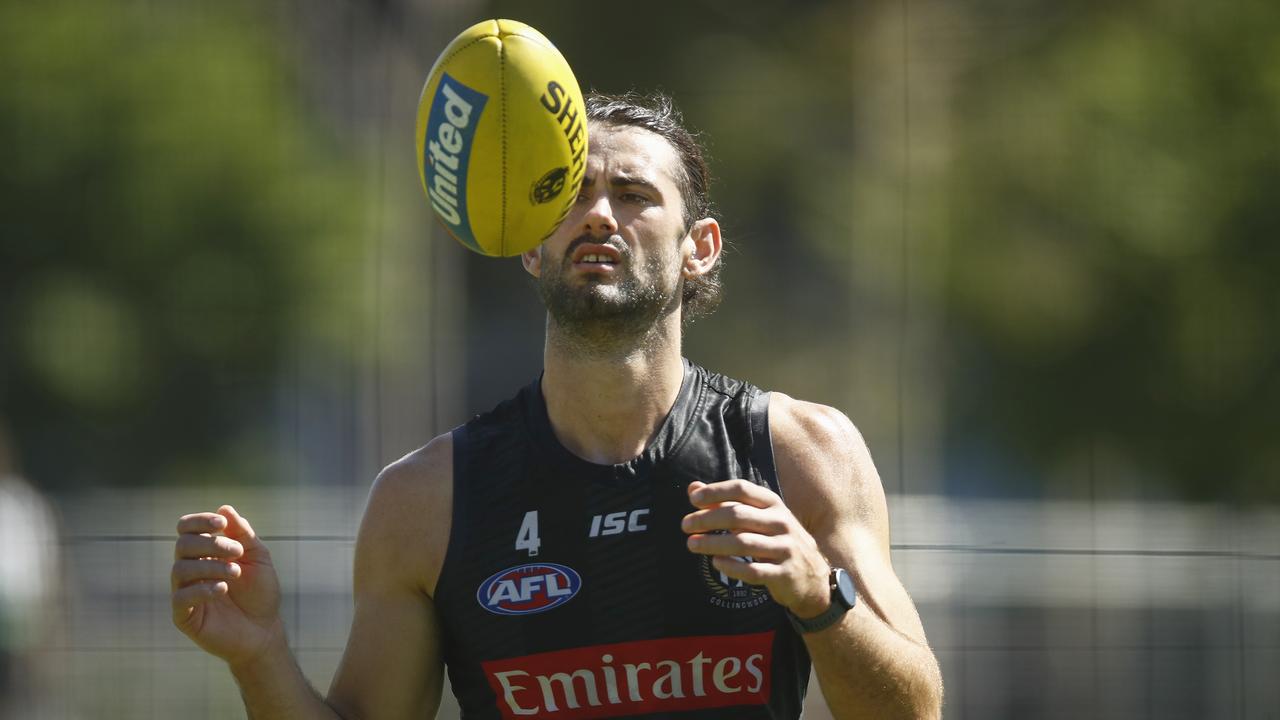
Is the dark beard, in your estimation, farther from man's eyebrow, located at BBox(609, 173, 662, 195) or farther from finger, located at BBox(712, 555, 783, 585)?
finger, located at BBox(712, 555, 783, 585)

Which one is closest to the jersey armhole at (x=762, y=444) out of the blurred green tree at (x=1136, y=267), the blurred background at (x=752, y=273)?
the blurred background at (x=752, y=273)

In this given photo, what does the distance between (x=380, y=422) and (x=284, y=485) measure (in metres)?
2.78

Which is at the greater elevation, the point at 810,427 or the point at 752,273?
the point at 752,273

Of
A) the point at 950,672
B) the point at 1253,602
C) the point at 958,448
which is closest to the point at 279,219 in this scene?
the point at 958,448

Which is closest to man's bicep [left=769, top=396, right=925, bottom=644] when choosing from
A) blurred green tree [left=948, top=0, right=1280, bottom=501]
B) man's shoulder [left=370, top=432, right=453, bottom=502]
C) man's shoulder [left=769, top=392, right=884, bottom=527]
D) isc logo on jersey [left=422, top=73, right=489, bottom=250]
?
man's shoulder [left=769, top=392, right=884, bottom=527]

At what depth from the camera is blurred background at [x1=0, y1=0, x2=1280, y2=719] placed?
1274 cm

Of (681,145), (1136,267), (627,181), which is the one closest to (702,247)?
(681,145)

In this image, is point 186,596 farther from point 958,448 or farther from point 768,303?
point 768,303

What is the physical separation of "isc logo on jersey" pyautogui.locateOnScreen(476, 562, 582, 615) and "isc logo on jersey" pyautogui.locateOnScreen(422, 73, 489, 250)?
87 centimetres

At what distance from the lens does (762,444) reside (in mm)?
4254

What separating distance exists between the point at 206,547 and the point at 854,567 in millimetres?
1610

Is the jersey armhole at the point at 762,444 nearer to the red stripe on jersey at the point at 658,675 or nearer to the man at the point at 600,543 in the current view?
the man at the point at 600,543

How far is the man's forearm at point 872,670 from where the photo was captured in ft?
12.0

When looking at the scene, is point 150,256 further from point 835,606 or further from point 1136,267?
point 835,606
